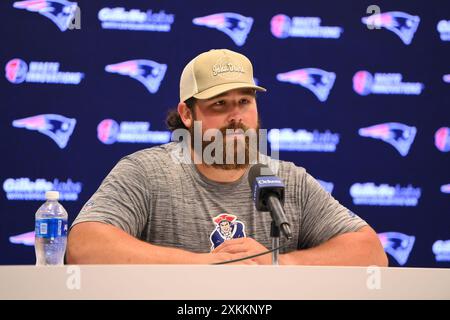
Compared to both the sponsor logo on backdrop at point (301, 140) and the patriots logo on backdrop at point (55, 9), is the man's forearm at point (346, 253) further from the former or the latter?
the patriots logo on backdrop at point (55, 9)

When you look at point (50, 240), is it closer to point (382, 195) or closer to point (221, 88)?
point (221, 88)

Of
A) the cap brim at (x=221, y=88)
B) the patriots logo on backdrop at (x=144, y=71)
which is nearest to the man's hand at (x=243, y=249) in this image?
the cap brim at (x=221, y=88)

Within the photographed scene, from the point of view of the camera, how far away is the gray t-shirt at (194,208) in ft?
7.10

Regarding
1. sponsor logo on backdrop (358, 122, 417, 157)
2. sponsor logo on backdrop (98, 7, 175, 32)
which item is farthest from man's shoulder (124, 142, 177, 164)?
sponsor logo on backdrop (358, 122, 417, 157)

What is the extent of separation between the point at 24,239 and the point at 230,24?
1.70 m

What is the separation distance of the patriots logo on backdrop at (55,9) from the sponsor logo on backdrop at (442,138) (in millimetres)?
2250

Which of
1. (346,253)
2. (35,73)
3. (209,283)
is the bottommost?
(209,283)

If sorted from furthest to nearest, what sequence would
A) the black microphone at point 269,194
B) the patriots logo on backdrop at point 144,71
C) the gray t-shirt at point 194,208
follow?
the patriots logo on backdrop at point 144,71
the gray t-shirt at point 194,208
the black microphone at point 269,194

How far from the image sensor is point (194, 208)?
7.29ft

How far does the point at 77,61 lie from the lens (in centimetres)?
377

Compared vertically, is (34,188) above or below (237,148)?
above

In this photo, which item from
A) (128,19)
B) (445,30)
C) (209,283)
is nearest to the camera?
(209,283)

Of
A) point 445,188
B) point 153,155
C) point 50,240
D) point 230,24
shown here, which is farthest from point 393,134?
point 50,240

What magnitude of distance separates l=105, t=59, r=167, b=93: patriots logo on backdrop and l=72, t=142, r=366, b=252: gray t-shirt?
1.55 m
